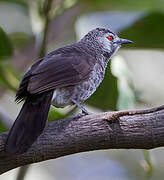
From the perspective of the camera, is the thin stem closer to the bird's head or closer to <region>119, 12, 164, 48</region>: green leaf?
the bird's head

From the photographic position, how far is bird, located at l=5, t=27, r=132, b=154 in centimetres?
269

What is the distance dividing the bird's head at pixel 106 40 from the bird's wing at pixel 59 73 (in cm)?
53

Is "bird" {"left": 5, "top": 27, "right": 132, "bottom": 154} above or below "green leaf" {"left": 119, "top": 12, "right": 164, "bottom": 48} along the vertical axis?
above

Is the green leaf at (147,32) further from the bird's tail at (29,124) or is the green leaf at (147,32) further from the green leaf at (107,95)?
the bird's tail at (29,124)

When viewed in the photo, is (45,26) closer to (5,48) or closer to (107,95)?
(5,48)

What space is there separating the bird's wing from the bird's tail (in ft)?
0.36

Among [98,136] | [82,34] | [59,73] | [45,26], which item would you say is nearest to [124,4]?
[82,34]

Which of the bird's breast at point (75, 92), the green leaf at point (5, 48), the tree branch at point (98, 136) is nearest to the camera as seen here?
the tree branch at point (98, 136)

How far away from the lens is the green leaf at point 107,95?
12.0 feet

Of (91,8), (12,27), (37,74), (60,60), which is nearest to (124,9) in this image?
(91,8)

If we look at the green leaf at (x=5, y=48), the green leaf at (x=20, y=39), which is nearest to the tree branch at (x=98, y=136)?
the green leaf at (x=5, y=48)

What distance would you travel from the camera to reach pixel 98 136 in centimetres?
256

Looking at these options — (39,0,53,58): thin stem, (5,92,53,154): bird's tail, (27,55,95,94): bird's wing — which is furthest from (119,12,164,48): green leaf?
(5,92,53,154): bird's tail

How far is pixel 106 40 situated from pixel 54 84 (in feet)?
4.28
